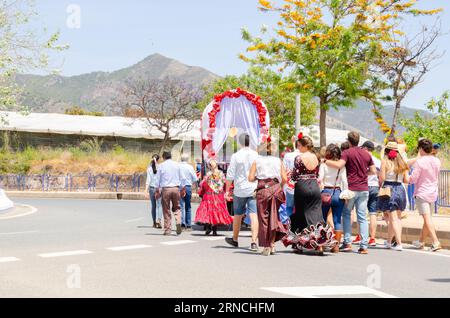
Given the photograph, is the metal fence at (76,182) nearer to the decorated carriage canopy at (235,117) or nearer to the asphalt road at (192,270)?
the decorated carriage canopy at (235,117)

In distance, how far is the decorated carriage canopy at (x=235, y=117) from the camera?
17984 millimetres

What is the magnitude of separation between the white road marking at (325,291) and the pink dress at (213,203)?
6737 millimetres

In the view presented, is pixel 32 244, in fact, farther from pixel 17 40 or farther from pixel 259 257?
pixel 17 40

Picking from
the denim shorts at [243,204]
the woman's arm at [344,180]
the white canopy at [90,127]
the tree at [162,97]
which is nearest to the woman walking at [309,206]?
the woman's arm at [344,180]

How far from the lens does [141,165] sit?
129 feet

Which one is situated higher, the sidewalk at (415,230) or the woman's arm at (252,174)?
the woman's arm at (252,174)

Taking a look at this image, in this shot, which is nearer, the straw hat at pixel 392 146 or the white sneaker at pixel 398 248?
the white sneaker at pixel 398 248

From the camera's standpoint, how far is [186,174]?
1586cm

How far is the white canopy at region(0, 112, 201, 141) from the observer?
4831cm

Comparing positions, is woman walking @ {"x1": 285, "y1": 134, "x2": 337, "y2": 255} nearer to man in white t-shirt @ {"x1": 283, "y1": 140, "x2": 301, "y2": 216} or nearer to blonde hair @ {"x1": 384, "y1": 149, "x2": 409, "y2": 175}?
blonde hair @ {"x1": 384, "y1": 149, "x2": 409, "y2": 175}

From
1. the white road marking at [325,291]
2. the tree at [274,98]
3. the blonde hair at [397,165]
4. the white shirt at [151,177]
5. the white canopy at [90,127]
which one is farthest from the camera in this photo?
the white canopy at [90,127]

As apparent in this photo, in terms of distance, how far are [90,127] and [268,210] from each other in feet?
135

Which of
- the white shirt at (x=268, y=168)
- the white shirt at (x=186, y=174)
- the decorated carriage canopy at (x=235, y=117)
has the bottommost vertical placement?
the white shirt at (x=186, y=174)

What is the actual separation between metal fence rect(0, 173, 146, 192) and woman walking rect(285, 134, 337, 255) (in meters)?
26.2
